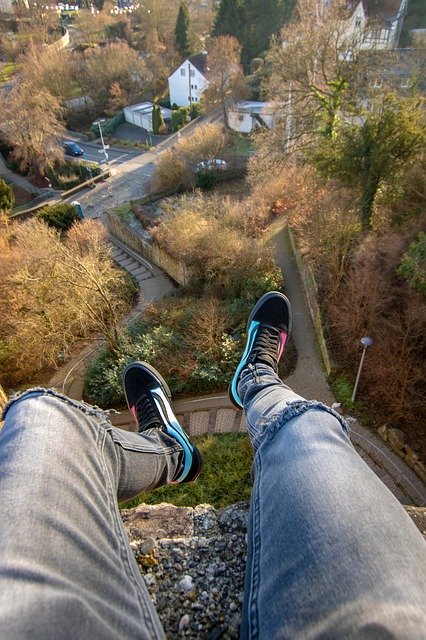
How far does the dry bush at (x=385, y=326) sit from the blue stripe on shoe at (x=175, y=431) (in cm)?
576

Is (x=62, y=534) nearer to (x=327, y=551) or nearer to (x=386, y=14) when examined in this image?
(x=327, y=551)

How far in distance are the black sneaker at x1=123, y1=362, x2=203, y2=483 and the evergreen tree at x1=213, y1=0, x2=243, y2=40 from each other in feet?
125

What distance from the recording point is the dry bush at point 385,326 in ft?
27.2

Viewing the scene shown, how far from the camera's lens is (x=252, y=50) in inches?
1342

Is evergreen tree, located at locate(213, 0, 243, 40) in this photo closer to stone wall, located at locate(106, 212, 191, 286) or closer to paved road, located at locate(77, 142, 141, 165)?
paved road, located at locate(77, 142, 141, 165)

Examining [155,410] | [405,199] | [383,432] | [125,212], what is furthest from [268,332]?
[125,212]

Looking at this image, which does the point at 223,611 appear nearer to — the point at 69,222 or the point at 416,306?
the point at 416,306

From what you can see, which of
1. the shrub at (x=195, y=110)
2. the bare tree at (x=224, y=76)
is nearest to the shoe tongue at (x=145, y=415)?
the bare tree at (x=224, y=76)

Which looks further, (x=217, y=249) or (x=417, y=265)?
(x=217, y=249)

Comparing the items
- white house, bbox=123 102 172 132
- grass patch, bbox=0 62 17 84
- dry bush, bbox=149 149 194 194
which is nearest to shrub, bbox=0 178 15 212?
dry bush, bbox=149 149 194 194

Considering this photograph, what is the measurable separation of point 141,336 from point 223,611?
9002 millimetres

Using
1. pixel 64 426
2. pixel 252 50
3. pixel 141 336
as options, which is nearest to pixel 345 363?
pixel 141 336

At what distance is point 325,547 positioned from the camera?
1592 mm

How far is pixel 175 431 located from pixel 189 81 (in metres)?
38.2
